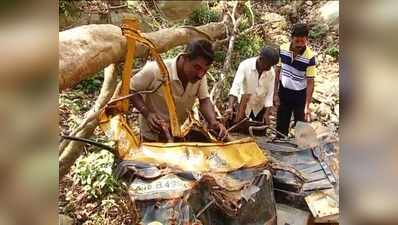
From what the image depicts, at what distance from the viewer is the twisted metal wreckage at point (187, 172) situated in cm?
189

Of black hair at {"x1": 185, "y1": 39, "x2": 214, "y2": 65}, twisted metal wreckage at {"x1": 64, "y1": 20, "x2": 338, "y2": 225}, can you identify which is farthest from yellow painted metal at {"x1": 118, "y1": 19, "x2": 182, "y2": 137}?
black hair at {"x1": 185, "y1": 39, "x2": 214, "y2": 65}

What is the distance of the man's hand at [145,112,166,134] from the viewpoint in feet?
6.85

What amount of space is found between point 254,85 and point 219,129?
0.77 feet

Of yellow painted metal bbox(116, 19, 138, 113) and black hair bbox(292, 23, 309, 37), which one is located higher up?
black hair bbox(292, 23, 309, 37)

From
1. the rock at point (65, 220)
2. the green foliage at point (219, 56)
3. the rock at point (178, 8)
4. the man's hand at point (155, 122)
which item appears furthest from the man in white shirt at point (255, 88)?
the rock at point (65, 220)

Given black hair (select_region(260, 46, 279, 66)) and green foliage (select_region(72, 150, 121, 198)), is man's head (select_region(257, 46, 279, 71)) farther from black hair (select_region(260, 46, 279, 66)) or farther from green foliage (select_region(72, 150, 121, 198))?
green foliage (select_region(72, 150, 121, 198))

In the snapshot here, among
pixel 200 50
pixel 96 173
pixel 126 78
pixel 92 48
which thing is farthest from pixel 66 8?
pixel 96 173

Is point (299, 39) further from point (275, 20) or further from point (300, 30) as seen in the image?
point (275, 20)

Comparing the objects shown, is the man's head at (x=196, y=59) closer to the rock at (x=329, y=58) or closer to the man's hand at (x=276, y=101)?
the man's hand at (x=276, y=101)

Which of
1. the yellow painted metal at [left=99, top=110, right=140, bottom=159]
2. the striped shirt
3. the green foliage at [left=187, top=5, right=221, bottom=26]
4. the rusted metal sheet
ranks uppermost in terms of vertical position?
the green foliage at [left=187, top=5, right=221, bottom=26]

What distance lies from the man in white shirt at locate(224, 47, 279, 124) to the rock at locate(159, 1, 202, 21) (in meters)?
0.43

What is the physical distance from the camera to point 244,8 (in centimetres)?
257

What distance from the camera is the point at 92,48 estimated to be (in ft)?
6.84

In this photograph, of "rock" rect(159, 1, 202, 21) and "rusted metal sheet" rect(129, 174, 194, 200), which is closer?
"rusted metal sheet" rect(129, 174, 194, 200)
